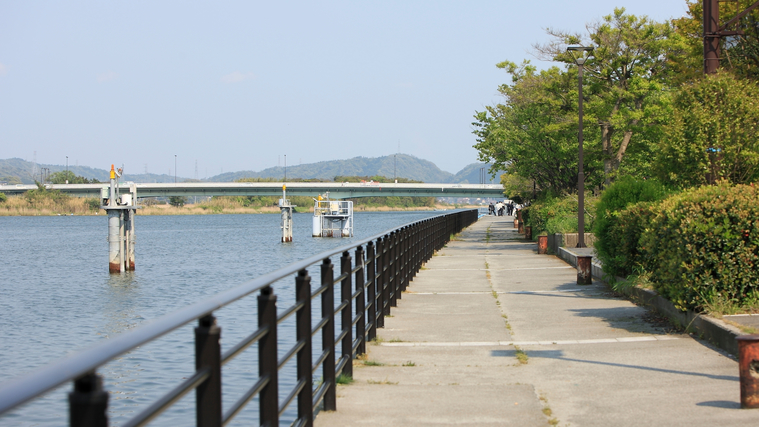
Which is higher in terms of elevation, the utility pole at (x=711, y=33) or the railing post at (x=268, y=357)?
the utility pole at (x=711, y=33)

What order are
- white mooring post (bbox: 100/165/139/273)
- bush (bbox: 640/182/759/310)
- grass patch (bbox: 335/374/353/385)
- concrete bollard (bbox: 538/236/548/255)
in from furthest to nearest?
white mooring post (bbox: 100/165/139/273) → concrete bollard (bbox: 538/236/548/255) → bush (bbox: 640/182/759/310) → grass patch (bbox: 335/374/353/385)

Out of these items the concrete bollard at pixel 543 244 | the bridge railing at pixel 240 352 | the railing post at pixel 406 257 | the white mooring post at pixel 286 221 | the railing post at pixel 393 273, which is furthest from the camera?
the white mooring post at pixel 286 221

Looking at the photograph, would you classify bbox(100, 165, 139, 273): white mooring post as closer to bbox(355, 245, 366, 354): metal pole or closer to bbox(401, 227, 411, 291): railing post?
bbox(401, 227, 411, 291): railing post

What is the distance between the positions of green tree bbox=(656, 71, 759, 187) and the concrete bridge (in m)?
90.4

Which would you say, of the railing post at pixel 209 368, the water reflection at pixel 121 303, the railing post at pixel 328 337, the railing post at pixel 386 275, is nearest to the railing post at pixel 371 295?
the railing post at pixel 386 275

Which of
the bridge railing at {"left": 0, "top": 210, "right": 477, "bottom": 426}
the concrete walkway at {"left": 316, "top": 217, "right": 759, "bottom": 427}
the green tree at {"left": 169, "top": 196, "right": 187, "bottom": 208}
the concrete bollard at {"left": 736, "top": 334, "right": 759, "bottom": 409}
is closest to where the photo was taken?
the bridge railing at {"left": 0, "top": 210, "right": 477, "bottom": 426}

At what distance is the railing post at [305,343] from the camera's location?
4.78 metres

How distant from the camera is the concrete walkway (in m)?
5.51

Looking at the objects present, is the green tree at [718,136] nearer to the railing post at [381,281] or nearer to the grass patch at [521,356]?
the railing post at [381,281]

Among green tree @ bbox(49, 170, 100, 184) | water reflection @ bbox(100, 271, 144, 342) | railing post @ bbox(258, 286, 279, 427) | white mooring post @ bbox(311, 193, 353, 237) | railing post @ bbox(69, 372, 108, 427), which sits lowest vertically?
water reflection @ bbox(100, 271, 144, 342)

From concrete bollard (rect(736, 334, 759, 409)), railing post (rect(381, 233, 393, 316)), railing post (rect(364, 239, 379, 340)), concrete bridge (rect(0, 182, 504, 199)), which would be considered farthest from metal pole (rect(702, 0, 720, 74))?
concrete bridge (rect(0, 182, 504, 199))

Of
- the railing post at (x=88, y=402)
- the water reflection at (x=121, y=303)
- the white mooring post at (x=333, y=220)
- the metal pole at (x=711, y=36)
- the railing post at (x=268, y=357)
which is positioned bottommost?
the water reflection at (x=121, y=303)

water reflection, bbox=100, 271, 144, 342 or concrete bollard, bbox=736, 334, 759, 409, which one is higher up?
concrete bollard, bbox=736, 334, 759, 409

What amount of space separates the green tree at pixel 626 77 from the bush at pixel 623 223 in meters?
10.4
